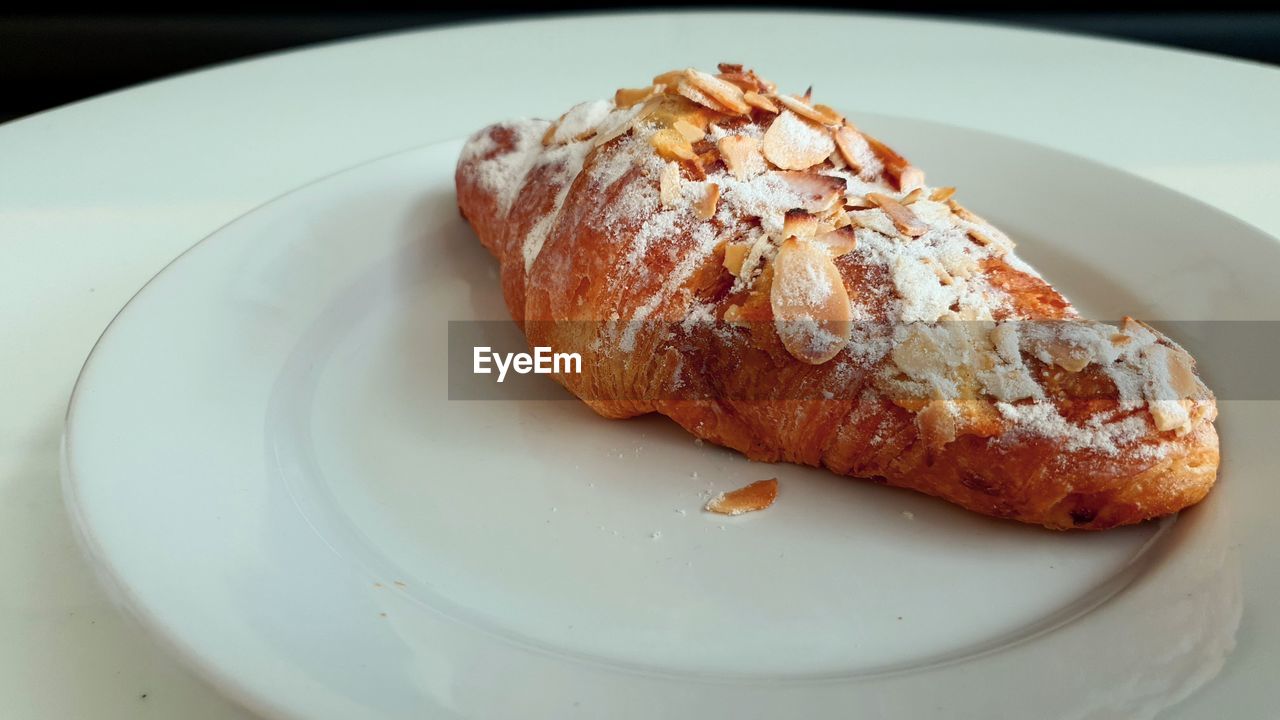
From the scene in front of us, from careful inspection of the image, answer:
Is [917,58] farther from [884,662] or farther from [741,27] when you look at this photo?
[884,662]

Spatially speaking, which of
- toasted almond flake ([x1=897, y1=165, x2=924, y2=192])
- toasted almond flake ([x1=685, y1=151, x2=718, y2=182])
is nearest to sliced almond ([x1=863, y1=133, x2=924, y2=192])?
toasted almond flake ([x1=897, y1=165, x2=924, y2=192])

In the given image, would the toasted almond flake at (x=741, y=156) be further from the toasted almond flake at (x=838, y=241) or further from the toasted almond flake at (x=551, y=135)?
the toasted almond flake at (x=551, y=135)

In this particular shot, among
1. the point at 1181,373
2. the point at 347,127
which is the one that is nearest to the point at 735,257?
the point at 1181,373

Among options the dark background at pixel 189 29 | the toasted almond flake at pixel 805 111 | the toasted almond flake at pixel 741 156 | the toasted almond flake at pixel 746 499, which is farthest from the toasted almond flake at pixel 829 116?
the dark background at pixel 189 29

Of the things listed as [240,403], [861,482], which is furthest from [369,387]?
[861,482]

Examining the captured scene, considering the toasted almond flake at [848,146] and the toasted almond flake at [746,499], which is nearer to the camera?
the toasted almond flake at [746,499]

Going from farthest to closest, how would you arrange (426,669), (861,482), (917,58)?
(917,58)
(861,482)
(426,669)

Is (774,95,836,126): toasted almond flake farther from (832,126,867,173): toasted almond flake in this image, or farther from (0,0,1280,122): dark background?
(0,0,1280,122): dark background
